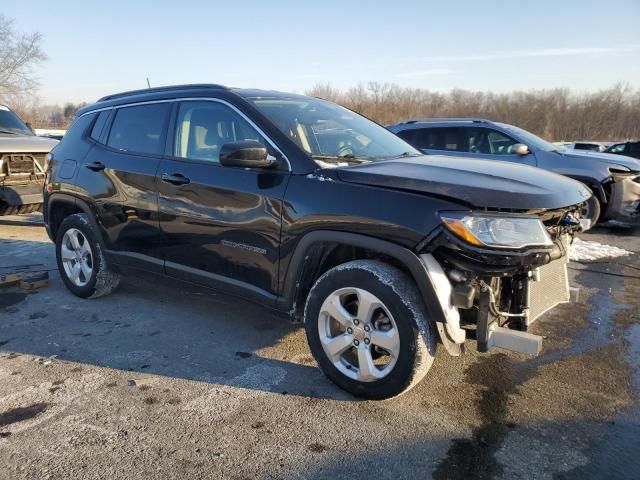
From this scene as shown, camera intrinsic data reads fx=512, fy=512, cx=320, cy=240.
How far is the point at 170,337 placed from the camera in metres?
4.03

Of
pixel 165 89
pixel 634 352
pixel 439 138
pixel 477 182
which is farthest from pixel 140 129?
pixel 439 138

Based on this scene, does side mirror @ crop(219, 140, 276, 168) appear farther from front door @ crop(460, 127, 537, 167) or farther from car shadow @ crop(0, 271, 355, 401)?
front door @ crop(460, 127, 537, 167)

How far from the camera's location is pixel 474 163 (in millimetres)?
3480

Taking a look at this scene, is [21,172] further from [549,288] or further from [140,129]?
[549,288]

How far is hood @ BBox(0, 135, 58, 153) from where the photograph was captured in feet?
26.2

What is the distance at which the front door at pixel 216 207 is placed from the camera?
10.9 ft

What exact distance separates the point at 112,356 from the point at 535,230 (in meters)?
2.94

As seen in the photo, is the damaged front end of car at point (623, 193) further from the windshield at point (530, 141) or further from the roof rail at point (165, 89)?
the roof rail at point (165, 89)

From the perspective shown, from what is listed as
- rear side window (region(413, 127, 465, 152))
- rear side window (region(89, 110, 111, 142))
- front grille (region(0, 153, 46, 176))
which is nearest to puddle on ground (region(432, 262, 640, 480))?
rear side window (region(89, 110, 111, 142))

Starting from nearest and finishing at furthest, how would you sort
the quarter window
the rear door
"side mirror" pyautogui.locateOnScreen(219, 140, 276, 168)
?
"side mirror" pyautogui.locateOnScreen(219, 140, 276, 168)
the quarter window
the rear door

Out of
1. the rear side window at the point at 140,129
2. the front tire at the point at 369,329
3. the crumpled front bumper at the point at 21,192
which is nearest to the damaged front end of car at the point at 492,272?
the front tire at the point at 369,329

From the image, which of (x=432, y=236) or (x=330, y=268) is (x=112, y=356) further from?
(x=432, y=236)

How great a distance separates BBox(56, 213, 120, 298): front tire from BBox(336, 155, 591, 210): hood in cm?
277

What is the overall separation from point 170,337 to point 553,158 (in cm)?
680
